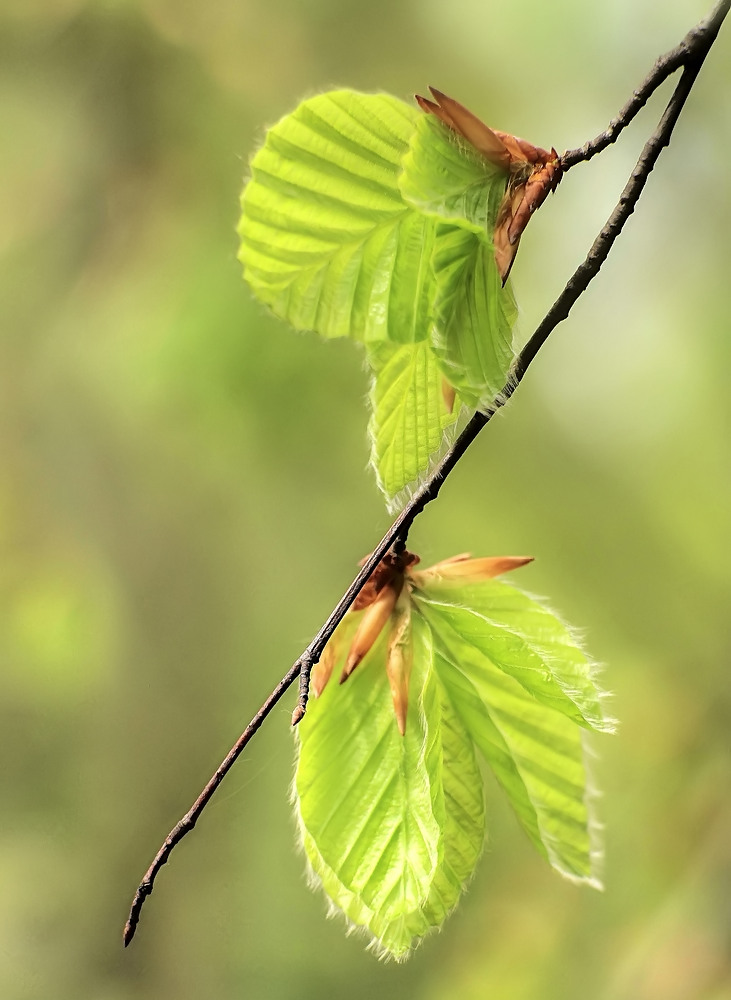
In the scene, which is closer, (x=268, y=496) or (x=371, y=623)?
(x=371, y=623)

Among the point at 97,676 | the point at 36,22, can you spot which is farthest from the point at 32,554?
the point at 36,22

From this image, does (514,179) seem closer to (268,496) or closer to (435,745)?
(435,745)

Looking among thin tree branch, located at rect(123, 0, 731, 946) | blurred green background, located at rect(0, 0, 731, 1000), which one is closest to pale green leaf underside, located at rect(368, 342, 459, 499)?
thin tree branch, located at rect(123, 0, 731, 946)

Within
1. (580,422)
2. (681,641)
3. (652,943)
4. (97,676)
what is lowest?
(97,676)

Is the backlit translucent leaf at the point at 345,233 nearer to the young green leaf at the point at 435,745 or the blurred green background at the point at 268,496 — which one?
the young green leaf at the point at 435,745

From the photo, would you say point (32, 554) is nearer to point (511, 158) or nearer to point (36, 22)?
point (36, 22)

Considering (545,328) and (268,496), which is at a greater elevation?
(545,328)

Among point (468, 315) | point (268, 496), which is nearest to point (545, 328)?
point (468, 315)

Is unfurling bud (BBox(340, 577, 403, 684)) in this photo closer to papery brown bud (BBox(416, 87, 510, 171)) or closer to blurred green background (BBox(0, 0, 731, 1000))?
papery brown bud (BBox(416, 87, 510, 171))
